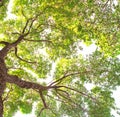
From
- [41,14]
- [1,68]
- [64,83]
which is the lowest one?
[1,68]

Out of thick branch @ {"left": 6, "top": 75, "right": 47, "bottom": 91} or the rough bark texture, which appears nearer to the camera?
the rough bark texture

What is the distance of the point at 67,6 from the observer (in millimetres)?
11086

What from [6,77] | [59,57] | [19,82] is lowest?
[6,77]

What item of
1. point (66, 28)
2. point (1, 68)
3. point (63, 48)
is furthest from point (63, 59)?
point (1, 68)

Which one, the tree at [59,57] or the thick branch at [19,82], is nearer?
the tree at [59,57]

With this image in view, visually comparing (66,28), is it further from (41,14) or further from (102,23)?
(102,23)

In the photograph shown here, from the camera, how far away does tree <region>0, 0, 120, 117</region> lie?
431 inches

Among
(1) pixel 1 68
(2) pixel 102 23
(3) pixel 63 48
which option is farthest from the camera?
(3) pixel 63 48

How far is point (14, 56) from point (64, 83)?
2.85 m

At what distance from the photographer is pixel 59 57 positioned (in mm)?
13734

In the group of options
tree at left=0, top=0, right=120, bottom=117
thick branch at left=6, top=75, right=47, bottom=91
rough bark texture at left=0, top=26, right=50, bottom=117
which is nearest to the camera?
tree at left=0, top=0, right=120, bottom=117

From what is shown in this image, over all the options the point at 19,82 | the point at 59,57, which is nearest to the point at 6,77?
the point at 19,82

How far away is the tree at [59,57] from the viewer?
35.9 feet

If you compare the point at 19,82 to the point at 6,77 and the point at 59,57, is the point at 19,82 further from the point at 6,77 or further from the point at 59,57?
the point at 59,57
